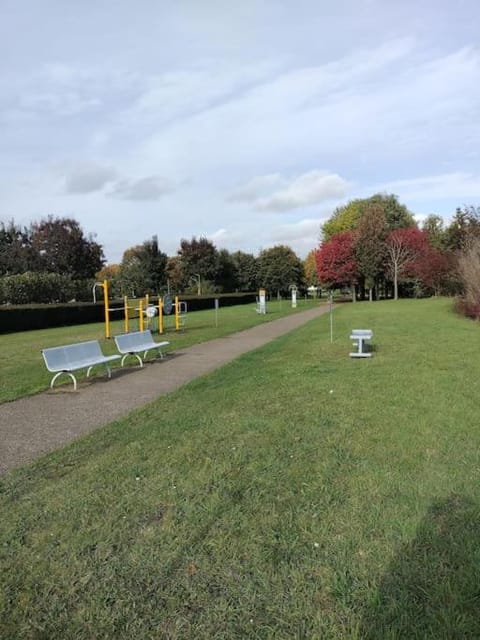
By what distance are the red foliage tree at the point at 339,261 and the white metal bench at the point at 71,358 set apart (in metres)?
42.2

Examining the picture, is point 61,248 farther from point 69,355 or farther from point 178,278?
point 69,355

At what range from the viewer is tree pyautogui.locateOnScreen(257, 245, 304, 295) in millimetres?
70750

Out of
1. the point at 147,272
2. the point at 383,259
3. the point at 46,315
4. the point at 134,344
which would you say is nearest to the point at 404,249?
the point at 383,259

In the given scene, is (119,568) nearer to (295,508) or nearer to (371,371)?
(295,508)

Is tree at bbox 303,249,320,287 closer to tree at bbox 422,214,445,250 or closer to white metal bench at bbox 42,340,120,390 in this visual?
Answer: tree at bbox 422,214,445,250

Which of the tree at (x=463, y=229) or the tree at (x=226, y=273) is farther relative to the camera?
the tree at (x=226, y=273)

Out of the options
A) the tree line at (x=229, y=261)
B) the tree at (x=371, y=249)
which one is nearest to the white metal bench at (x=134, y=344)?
the tree line at (x=229, y=261)

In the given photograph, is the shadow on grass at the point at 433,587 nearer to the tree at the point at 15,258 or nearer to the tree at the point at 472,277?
the tree at the point at 472,277

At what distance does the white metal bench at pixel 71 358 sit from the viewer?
7945 mm

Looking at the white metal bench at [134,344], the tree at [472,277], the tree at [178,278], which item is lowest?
the white metal bench at [134,344]

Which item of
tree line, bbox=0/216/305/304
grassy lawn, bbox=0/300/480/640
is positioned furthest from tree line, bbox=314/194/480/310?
grassy lawn, bbox=0/300/480/640

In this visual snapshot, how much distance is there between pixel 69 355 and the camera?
8.54 m

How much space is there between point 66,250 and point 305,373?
43373mm

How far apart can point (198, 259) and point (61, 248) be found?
71.3ft
